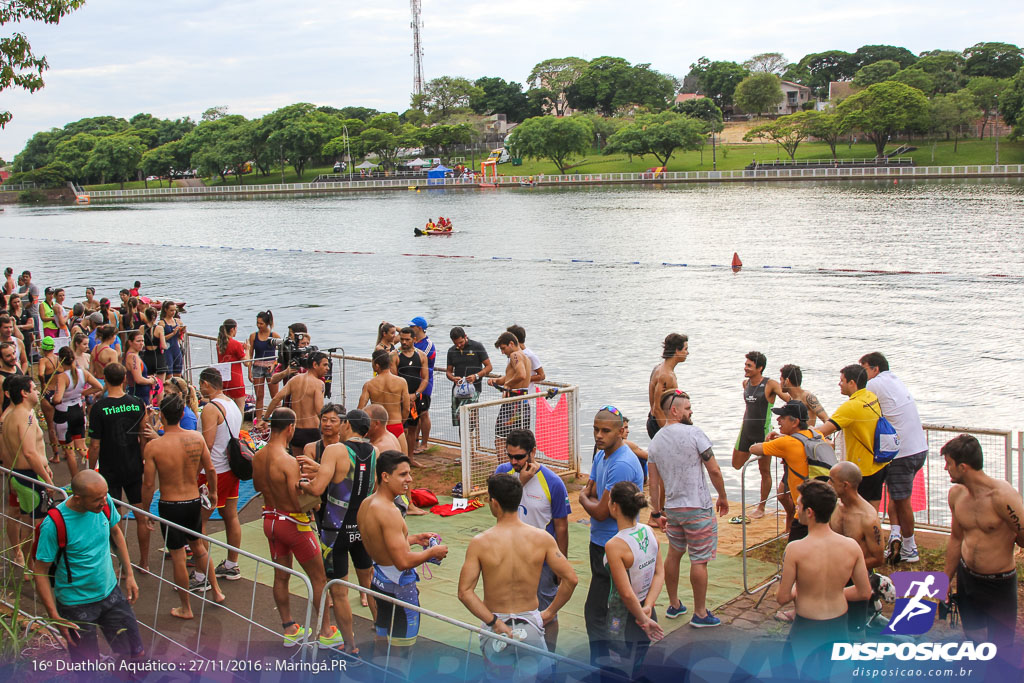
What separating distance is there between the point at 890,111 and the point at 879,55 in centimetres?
6782

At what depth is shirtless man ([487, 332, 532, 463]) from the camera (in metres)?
10.6

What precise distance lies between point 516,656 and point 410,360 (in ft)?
23.6

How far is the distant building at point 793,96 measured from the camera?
172m

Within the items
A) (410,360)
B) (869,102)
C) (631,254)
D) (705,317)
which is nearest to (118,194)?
(869,102)

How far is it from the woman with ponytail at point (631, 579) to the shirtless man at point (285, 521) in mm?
2136

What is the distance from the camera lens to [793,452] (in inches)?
298

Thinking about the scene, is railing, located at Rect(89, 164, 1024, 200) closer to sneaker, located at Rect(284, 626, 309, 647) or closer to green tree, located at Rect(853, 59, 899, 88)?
green tree, located at Rect(853, 59, 899, 88)

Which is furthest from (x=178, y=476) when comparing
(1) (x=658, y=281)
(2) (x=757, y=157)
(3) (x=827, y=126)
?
(2) (x=757, y=157)

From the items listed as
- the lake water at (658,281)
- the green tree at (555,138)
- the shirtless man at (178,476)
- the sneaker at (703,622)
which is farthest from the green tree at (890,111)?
the shirtless man at (178,476)

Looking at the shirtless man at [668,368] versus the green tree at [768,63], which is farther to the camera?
the green tree at [768,63]

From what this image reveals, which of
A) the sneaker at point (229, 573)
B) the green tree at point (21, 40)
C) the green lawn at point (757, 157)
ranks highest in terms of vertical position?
the green lawn at point (757, 157)

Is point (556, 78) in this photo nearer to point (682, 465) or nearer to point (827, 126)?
point (827, 126)

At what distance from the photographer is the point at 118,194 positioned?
15650 cm

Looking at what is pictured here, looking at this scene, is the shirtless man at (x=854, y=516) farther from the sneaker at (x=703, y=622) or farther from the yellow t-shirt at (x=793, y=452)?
the sneaker at (x=703, y=622)
